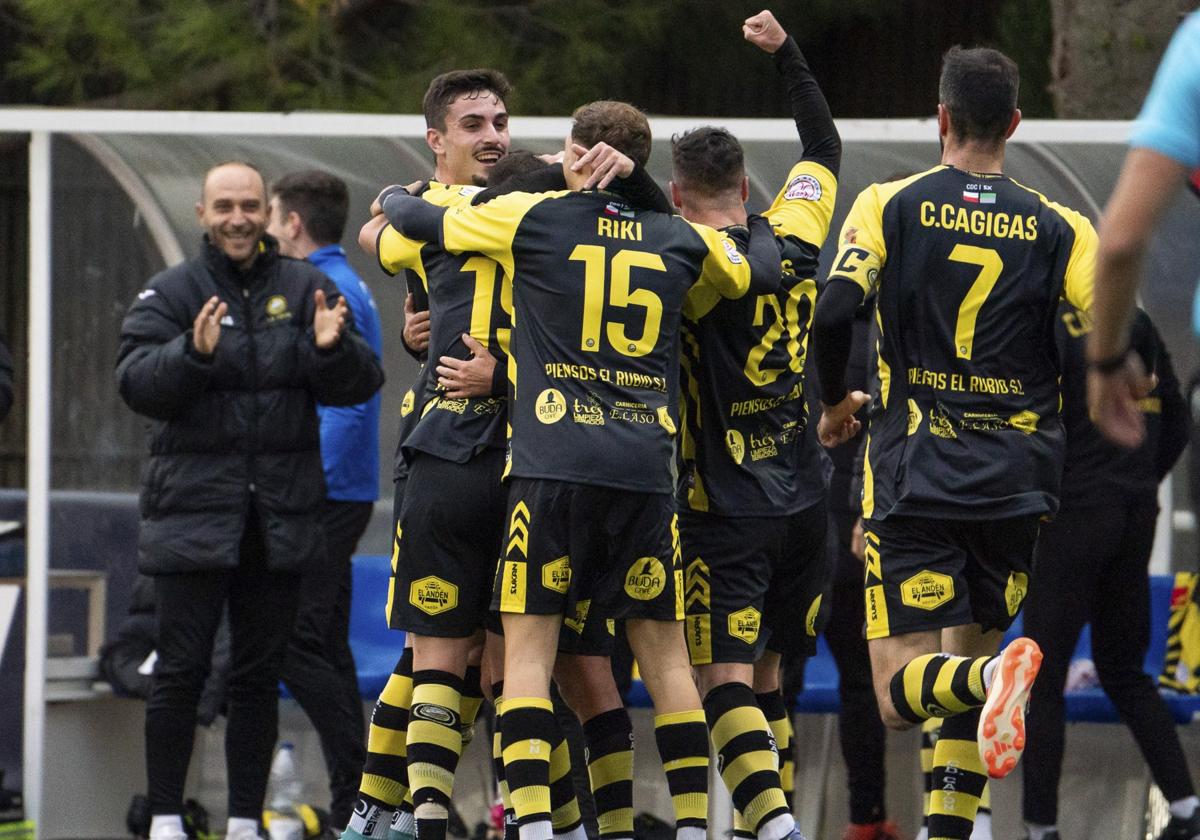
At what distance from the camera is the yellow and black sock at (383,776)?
18.2 feet

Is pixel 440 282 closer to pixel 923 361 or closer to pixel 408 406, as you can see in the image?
pixel 408 406

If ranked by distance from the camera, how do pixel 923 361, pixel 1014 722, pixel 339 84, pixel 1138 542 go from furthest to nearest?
pixel 339 84 → pixel 1138 542 → pixel 923 361 → pixel 1014 722

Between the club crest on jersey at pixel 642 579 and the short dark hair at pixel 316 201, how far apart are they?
2.93m

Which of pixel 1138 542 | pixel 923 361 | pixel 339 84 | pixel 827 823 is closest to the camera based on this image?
pixel 923 361

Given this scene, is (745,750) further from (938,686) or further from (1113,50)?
(1113,50)

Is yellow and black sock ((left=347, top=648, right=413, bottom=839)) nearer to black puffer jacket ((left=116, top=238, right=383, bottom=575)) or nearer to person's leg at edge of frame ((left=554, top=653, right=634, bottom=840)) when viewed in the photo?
person's leg at edge of frame ((left=554, top=653, right=634, bottom=840))

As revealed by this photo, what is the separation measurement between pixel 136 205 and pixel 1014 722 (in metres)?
4.84

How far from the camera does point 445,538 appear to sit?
17.5ft

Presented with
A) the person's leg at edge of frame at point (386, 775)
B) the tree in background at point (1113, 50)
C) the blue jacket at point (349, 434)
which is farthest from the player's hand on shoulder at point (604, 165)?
the tree in background at point (1113, 50)

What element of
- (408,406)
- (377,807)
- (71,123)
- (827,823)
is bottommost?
(827,823)

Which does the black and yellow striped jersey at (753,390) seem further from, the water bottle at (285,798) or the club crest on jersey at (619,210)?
the water bottle at (285,798)

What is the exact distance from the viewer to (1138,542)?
711 centimetres

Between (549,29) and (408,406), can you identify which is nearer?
(408,406)

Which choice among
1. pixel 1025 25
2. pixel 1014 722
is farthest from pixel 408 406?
pixel 1025 25
